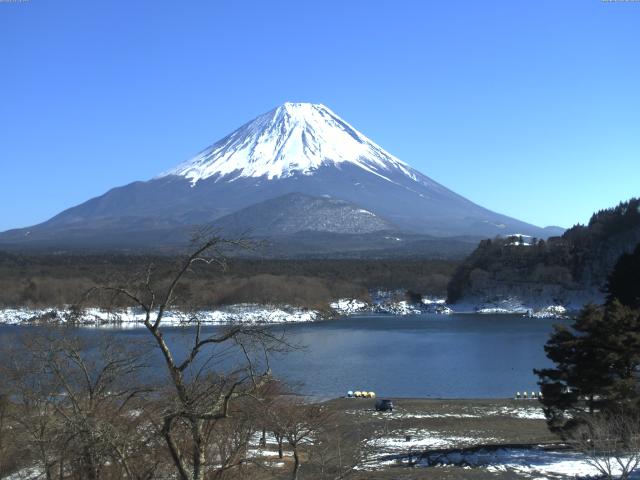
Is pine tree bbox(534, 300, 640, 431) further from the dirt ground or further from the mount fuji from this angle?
the mount fuji

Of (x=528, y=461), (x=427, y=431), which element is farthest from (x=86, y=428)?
(x=427, y=431)

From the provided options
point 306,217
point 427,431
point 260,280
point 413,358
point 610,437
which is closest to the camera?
point 610,437

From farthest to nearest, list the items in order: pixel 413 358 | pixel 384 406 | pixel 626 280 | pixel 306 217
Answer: pixel 306 217, pixel 626 280, pixel 413 358, pixel 384 406

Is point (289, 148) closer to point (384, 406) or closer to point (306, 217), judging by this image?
point (306, 217)

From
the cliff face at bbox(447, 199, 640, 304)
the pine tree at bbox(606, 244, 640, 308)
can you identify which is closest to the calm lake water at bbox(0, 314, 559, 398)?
the pine tree at bbox(606, 244, 640, 308)

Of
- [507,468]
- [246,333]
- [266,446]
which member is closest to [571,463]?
[507,468]

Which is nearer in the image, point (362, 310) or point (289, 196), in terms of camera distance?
point (362, 310)

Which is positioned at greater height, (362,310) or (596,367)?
(596,367)
